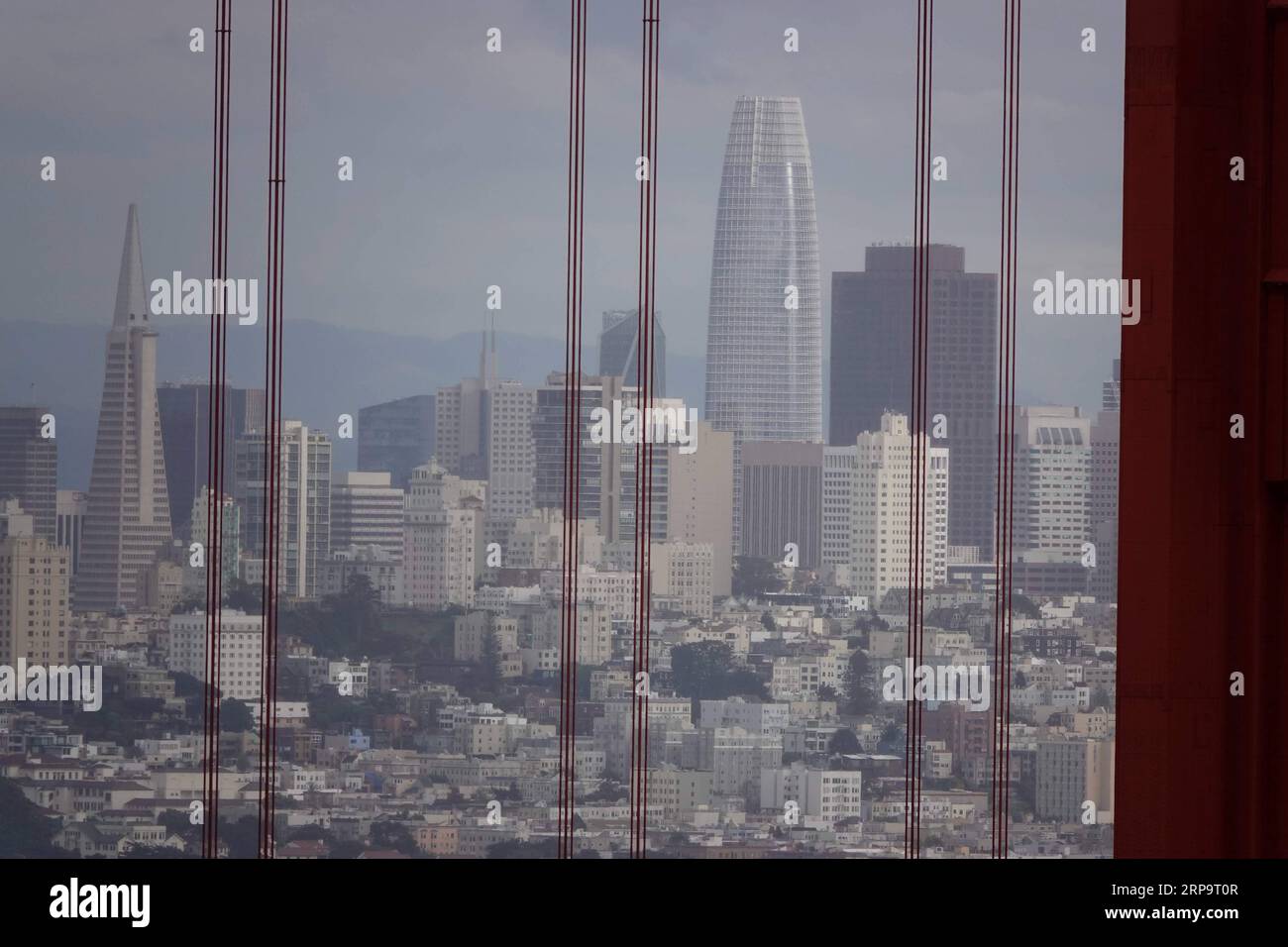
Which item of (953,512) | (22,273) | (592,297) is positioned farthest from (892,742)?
(22,273)

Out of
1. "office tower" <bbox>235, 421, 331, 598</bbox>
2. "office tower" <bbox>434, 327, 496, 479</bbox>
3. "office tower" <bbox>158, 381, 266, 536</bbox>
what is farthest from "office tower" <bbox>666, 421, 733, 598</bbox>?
"office tower" <bbox>158, 381, 266, 536</bbox>

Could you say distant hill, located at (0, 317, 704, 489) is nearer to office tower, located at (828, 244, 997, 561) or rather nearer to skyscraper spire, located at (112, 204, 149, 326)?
skyscraper spire, located at (112, 204, 149, 326)

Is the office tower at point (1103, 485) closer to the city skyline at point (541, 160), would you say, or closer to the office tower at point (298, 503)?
the city skyline at point (541, 160)

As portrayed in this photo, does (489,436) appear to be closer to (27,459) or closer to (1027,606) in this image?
(27,459)

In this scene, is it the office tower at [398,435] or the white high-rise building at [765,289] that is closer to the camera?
the white high-rise building at [765,289]

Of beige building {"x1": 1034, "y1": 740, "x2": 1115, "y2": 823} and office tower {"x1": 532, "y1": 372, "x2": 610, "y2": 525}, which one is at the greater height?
office tower {"x1": 532, "y1": 372, "x2": 610, "y2": 525}

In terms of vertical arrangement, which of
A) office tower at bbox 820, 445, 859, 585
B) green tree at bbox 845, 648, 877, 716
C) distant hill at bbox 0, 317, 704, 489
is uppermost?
distant hill at bbox 0, 317, 704, 489

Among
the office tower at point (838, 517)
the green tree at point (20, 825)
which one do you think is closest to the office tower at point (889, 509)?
the office tower at point (838, 517)
